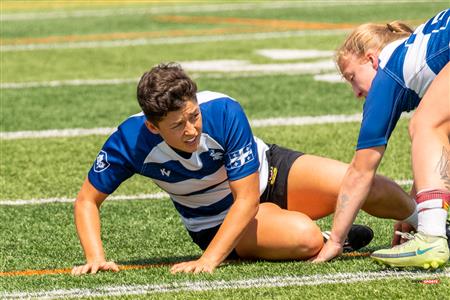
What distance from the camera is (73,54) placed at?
1227 centimetres

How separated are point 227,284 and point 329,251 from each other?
1.81ft

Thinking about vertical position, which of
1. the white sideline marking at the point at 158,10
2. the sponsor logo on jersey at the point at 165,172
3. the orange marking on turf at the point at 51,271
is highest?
the sponsor logo on jersey at the point at 165,172

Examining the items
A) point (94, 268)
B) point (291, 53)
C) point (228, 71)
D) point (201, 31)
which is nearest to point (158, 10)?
point (201, 31)

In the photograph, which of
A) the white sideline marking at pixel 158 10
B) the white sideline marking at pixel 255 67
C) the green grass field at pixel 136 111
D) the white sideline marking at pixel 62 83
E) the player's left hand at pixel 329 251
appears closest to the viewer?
the green grass field at pixel 136 111

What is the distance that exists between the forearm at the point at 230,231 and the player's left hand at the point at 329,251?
322 mm

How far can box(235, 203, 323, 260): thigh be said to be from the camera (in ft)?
14.5

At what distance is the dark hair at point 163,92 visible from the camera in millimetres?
4086

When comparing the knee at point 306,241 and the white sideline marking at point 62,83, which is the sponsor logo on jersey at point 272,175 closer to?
the knee at point 306,241

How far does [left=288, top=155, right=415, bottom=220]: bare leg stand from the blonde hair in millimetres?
437

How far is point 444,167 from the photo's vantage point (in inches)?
160

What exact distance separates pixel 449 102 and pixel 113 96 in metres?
5.61

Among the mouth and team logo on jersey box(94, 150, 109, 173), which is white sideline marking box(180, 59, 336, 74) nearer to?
team logo on jersey box(94, 150, 109, 173)

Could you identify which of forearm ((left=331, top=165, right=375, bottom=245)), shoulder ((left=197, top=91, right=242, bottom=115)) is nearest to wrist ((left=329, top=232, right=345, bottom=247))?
forearm ((left=331, top=165, right=375, bottom=245))

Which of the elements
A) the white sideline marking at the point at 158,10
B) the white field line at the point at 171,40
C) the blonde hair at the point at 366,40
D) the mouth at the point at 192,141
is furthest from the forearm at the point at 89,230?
the white sideline marking at the point at 158,10
